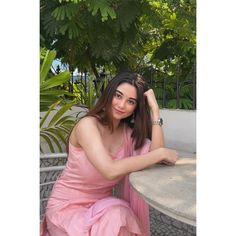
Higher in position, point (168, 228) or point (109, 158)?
point (109, 158)

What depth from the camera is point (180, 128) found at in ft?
15.1

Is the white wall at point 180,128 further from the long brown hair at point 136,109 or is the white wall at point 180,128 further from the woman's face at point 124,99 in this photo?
the woman's face at point 124,99

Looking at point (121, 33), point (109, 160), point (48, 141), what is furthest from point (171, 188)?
point (121, 33)

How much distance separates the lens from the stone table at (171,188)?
1181 millimetres

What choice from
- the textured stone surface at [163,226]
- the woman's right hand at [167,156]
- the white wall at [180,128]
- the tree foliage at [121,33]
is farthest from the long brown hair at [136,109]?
the white wall at [180,128]

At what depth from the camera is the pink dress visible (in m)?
1.82

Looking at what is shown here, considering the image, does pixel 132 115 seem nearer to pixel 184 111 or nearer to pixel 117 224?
pixel 117 224

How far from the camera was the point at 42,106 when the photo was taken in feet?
12.9

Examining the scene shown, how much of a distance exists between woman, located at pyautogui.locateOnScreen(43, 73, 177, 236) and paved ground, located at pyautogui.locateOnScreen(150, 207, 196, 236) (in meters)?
1.41

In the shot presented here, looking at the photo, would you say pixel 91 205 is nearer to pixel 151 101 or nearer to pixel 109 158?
pixel 109 158

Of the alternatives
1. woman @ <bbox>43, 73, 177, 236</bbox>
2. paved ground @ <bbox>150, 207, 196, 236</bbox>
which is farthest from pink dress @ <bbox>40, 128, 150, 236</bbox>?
paved ground @ <bbox>150, 207, 196, 236</bbox>

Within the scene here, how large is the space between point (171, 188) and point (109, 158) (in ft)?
1.19

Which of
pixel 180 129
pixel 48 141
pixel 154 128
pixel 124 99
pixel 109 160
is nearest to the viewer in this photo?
pixel 109 160
